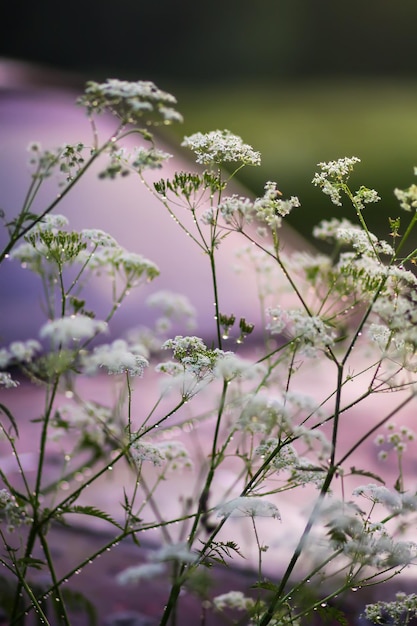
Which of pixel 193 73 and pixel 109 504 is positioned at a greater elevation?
pixel 193 73

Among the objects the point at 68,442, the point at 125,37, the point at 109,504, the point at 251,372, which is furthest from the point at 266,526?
the point at 125,37

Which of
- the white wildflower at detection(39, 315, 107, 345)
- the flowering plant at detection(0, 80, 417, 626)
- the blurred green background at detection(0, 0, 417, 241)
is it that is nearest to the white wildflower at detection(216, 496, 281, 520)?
the flowering plant at detection(0, 80, 417, 626)

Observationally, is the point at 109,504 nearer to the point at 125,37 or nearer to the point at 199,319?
the point at 199,319

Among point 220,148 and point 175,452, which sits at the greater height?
point 220,148

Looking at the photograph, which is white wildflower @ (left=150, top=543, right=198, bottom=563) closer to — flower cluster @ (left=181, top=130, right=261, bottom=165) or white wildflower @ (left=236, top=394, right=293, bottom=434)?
white wildflower @ (left=236, top=394, right=293, bottom=434)

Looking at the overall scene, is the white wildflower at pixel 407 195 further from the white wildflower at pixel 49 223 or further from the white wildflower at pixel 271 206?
the white wildflower at pixel 49 223

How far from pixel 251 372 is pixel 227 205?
20cm

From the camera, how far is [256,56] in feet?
36.9

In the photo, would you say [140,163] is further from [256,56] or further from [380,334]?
[256,56]

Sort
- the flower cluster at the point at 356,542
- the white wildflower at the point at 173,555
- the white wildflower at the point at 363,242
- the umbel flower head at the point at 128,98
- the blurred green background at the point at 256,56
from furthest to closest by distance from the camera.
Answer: the blurred green background at the point at 256,56 < the white wildflower at the point at 363,242 < the umbel flower head at the point at 128,98 < the flower cluster at the point at 356,542 < the white wildflower at the point at 173,555

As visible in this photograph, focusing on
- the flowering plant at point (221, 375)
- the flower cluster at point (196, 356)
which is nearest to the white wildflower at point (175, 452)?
the flowering plant at point (221, 375)

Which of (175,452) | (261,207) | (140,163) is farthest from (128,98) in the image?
(175,452)

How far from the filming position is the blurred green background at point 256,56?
10.1m

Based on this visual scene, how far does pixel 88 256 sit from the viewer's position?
1.12m
